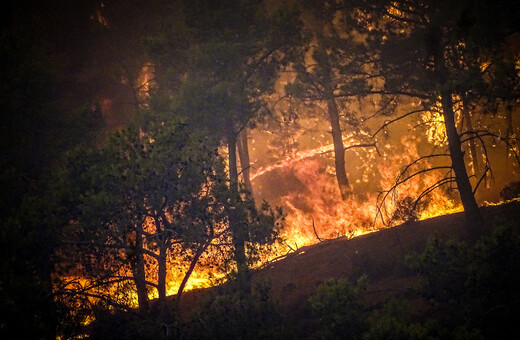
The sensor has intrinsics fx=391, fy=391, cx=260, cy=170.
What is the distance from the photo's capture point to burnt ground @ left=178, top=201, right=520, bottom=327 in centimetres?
1203

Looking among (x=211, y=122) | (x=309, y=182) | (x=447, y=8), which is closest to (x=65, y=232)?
(x=211, y=122)

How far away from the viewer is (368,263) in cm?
1319

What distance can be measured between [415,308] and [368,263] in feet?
9.75

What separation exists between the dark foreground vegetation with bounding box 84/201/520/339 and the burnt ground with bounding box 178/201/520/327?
1540 mm

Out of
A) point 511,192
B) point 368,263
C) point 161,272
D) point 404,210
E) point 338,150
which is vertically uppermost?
point 338,150

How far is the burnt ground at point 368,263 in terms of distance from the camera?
1203 cm

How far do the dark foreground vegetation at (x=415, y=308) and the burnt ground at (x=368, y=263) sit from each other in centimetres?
154

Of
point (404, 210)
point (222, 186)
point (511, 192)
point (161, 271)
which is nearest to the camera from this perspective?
point (161, 271)

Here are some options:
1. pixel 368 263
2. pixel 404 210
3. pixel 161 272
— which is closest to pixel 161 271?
pixel 161 272

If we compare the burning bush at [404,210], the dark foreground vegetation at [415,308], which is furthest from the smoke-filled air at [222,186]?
the burning bush at [404,210]

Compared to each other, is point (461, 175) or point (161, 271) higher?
point (461, 175)

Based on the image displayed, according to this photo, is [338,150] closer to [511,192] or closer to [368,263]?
[368,263]

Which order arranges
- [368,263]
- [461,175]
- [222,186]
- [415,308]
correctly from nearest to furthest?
[222,186] < [415,308] < [461,175] < [368,263]

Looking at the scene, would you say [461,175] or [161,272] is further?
[461,175]
